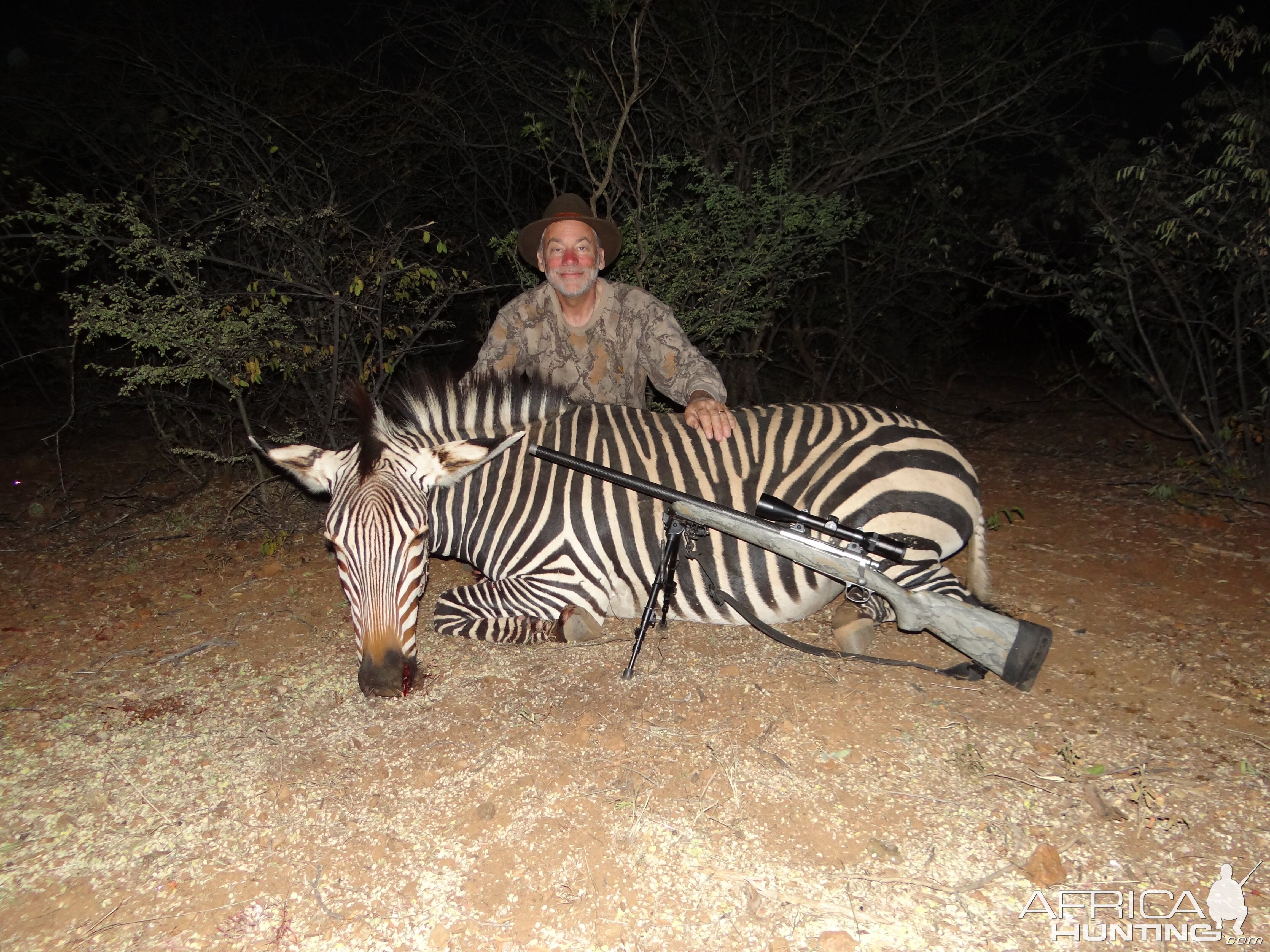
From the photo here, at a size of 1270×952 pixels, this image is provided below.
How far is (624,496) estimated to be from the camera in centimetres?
320

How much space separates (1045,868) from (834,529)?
1263 mm

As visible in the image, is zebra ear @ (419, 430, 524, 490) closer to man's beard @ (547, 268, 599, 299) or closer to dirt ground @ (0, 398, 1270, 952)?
dirt ground @ (0, 398, 1270, 952)

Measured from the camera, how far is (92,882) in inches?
76.9

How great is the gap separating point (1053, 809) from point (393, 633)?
2280 millimetres

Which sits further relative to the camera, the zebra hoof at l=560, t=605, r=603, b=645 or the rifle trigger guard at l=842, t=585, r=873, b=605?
the zebra hoof at l=560, t=605, r=603, b=645

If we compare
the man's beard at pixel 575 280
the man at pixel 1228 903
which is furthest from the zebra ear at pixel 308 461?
the man at pixel 1228 903

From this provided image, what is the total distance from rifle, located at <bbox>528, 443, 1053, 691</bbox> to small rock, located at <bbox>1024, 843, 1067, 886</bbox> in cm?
63

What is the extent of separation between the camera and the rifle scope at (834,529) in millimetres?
2691

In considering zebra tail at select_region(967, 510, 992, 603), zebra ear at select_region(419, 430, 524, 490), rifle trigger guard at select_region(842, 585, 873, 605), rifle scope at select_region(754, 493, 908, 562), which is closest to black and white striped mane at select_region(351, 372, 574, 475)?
zebra ear at select_region(419, 430, 524, 490)

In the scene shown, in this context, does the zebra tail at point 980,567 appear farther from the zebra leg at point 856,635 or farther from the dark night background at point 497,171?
the dark night background at point 497,171

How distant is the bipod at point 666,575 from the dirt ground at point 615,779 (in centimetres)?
19

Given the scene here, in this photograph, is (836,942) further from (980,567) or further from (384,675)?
(980,567)

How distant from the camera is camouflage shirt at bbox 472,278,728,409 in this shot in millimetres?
3992

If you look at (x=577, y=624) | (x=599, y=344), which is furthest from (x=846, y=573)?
(x=599, y=344)
